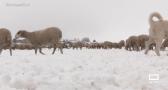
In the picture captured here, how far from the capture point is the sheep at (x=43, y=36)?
1903cm

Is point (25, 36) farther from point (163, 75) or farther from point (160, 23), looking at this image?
point (163, 75)

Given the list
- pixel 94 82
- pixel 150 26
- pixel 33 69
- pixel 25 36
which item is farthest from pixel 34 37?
pixel 94 82

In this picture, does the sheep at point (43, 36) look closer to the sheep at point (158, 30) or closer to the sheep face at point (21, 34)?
the sheep face at point (21, 34)

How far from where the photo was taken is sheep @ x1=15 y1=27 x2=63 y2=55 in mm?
19031

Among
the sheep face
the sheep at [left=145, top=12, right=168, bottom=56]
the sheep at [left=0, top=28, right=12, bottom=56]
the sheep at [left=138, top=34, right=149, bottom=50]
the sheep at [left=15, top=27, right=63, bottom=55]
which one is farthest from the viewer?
the sheep at [left=138, top=34, right=149, bottom=50]

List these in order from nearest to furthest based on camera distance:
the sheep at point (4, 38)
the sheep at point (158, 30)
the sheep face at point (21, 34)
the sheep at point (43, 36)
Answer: the sheep at point (158, 30)
the sheep at point (4, 38)
the sheep at point (43, 36)
the sheep face at point (21, 34)

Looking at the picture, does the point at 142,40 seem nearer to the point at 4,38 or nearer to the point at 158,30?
the point at 4,38

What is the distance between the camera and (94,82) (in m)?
6.74

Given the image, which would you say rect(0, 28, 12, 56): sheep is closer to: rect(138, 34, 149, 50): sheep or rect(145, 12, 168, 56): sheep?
rect(145, 12, 168, 56): sheep

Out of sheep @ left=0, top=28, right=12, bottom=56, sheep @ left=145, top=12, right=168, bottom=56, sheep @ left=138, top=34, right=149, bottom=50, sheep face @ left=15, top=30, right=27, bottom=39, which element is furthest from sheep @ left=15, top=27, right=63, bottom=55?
sheep @ left=138, top=34, right=149, bottom=50

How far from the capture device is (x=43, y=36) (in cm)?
1909

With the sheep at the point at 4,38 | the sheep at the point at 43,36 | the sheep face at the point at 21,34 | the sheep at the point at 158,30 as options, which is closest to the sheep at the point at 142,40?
the sheep at the point at 43,36

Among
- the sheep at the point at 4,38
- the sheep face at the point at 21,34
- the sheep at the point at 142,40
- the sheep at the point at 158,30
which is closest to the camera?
the sheep at the point at 158,30

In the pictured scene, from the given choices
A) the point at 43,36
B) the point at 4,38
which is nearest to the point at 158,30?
the point at 43,36
